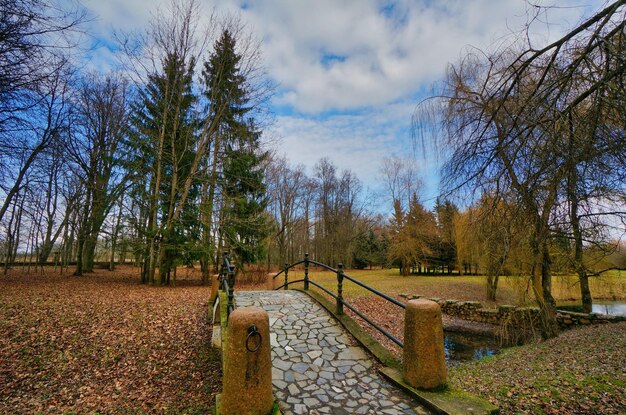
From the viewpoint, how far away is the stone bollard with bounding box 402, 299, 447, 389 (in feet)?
11.6

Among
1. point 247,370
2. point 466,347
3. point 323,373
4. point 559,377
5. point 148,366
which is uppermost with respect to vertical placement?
point 247,370

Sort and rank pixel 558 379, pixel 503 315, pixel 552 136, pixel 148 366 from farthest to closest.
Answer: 1. pixel 503 315
2. pixel 148 366
3. pixel 558 379
4. pixel 552 136

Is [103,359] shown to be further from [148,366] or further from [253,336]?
[253,336]

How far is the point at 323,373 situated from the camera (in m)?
4.24

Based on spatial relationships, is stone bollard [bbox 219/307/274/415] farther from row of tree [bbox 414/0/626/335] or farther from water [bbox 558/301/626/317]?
water [bbox 558/301/626/317]

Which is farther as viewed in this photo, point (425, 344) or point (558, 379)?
point (558, 379)

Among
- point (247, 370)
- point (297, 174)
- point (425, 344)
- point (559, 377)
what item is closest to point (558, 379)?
point (559, 377)

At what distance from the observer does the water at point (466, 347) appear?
9.55 metres

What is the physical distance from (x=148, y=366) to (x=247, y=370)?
132 inches

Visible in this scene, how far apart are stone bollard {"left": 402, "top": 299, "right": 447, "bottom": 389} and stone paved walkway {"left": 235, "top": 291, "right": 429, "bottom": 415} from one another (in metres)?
0.32

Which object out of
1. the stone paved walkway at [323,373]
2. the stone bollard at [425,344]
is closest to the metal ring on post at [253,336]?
the stone paved walkway at [323,373]

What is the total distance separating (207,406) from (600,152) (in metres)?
5.16

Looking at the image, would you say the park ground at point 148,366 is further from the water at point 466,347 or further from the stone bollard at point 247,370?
the water at point 466,347

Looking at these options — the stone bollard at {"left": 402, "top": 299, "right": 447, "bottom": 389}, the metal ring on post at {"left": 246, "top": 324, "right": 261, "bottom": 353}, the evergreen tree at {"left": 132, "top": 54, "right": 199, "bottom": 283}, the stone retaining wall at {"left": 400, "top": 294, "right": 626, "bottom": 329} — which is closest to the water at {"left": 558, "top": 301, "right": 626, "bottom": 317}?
the stone retaining wall at {"left": 400, "top": 294, "right": 626, "bottom": 329}
